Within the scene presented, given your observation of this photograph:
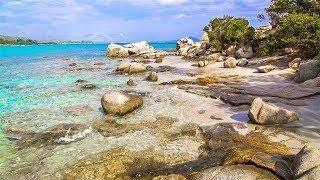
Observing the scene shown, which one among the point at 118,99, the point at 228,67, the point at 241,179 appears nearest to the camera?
the point at 241,179

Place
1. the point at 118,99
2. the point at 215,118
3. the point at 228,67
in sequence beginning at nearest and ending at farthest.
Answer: the point at 215,118, the point at 118,99, the point at 228,67

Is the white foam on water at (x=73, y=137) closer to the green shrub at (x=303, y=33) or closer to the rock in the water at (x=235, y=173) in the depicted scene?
the rock in the water at (x=235, y=173)

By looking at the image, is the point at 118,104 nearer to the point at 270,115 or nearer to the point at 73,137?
the point at 73,137

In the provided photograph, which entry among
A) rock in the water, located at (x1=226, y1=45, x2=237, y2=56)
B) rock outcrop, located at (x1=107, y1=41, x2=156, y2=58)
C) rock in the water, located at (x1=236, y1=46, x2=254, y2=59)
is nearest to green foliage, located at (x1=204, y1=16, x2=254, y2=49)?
rock in the water, located at (x1=226, y1=45, x2=237, y2=56)

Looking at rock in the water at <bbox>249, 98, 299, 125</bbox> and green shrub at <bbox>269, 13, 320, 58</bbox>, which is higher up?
green shrub at <bbox>269, 13, 320, 58</bbox>

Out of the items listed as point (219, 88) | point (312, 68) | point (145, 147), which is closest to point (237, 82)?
point (219, 88)

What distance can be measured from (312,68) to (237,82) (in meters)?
5.36

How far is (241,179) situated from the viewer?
31.7 ft

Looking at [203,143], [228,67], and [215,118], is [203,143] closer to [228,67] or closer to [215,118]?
[215,118]

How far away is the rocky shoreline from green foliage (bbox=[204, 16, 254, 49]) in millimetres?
23190

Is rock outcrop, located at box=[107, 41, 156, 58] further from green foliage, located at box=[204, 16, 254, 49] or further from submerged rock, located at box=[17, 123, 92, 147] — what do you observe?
submerged rock, located at box=[17, 123, 92, 147]

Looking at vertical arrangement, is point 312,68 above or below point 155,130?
above

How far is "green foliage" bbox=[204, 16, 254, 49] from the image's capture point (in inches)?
1888

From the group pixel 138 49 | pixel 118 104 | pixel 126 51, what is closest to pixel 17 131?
pixel 118 104
